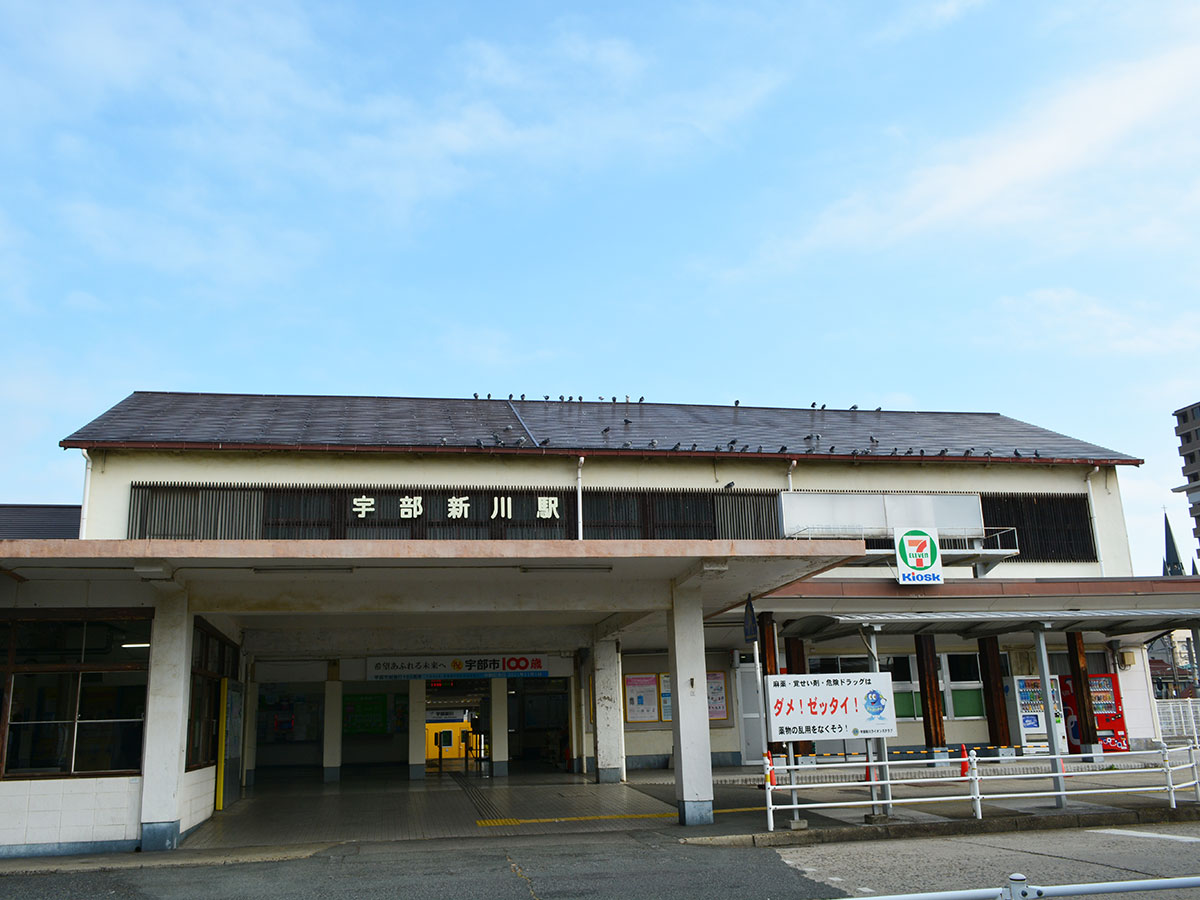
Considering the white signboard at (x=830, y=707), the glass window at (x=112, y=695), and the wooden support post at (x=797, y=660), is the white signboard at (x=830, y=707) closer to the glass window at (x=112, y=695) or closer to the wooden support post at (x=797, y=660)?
the wooden support post at (x=797, y=660)

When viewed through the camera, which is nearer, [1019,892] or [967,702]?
[1019,892]

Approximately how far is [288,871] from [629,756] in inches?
450

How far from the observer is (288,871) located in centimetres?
967

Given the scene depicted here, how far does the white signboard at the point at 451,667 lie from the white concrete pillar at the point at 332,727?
1.09m

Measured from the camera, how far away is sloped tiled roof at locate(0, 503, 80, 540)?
17266 mm

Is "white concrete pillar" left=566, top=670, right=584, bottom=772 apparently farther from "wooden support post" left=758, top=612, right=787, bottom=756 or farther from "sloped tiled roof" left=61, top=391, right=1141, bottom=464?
"wooden support post" left=758, top=612, right=787, bottom=756

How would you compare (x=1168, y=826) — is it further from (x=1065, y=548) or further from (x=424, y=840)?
(x=1065, y=548)

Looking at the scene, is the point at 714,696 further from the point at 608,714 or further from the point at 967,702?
the point at 967,702

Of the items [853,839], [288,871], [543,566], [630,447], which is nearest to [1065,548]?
[630,447]

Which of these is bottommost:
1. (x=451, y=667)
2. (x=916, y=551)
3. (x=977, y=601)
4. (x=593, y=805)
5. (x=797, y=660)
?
(x=593, y=805)

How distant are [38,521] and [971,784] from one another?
1681 centimetres

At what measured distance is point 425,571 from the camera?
454 inches

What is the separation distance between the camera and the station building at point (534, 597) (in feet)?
37.0

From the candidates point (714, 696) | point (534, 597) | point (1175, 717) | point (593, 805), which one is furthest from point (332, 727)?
point (1175, 717)
